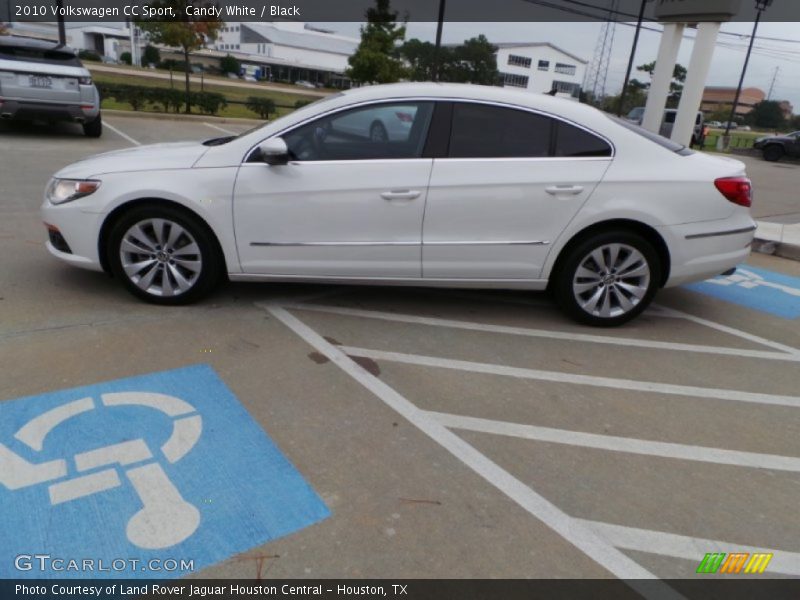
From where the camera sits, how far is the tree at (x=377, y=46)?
2831 cm

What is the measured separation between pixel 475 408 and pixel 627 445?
2.66 ft

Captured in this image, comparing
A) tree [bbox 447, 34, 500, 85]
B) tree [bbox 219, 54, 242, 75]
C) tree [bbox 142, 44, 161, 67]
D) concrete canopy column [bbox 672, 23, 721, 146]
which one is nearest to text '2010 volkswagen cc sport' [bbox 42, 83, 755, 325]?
concrete canopy column [bbox 672, 23, 721, 146]

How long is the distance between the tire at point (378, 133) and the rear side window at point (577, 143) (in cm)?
123

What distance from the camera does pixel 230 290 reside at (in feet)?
16.3

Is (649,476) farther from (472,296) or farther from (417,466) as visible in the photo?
(472,296)

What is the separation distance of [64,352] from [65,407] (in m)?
0.70

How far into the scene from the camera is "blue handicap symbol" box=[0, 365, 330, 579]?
2.25 m

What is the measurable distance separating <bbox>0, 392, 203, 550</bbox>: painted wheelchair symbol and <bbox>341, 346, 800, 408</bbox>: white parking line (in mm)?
1402

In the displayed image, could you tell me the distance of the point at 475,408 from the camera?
135 inches

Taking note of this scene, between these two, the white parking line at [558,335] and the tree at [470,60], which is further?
the tree at [470,60]

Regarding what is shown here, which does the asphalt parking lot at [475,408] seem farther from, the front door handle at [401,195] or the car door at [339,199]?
the front door handle at [401,195]

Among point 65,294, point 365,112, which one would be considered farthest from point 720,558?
point 65,294

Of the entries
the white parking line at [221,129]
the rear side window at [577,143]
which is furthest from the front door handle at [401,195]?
the white parking line at [221,129]
